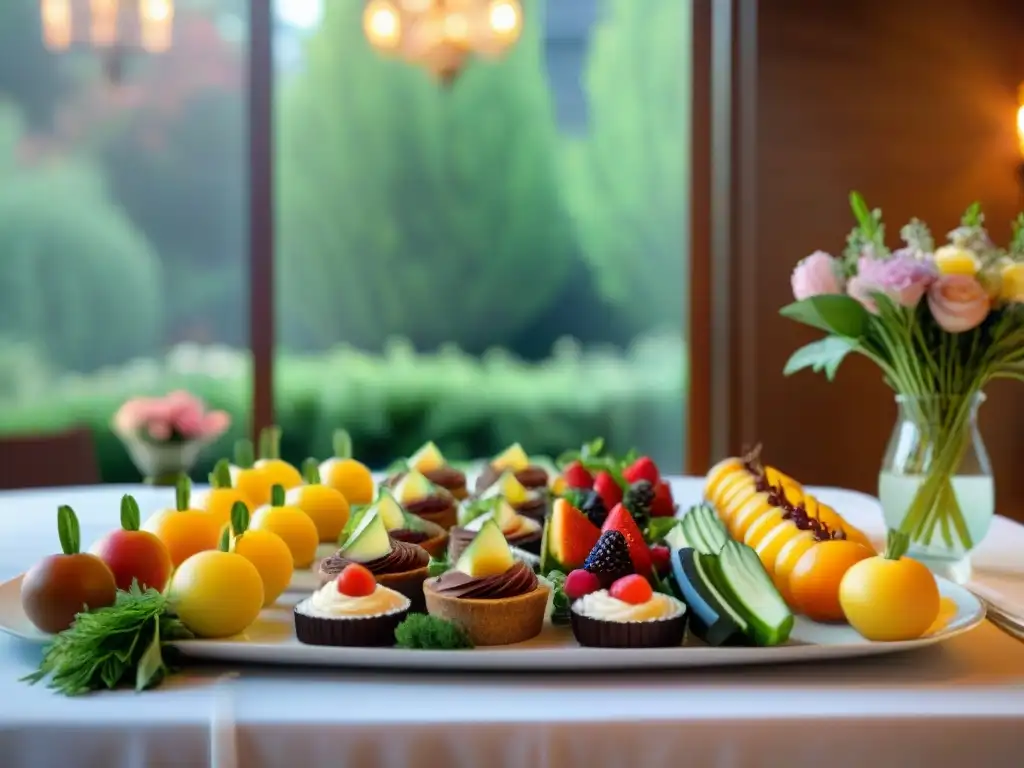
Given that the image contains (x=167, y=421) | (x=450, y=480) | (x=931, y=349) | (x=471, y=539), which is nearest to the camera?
(x=471, y=539)

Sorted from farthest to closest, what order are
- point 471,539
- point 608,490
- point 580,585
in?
point 608,490 < point 471,539 < point 580,585

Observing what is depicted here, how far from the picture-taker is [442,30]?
386 cm

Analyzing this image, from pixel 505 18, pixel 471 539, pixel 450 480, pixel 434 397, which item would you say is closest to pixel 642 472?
pixel 450 480

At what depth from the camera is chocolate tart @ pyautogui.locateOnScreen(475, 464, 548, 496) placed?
1779mm

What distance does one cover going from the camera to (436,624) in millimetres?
1014

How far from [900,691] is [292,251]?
128 inches

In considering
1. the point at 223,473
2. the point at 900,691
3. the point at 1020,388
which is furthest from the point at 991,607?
the point at 1020,388

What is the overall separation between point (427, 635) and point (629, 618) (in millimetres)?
189

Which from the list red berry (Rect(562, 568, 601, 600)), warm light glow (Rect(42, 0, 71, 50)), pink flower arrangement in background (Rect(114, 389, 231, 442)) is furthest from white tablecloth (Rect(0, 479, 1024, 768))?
warm light glow (Rect(42, 0, 71, 50))

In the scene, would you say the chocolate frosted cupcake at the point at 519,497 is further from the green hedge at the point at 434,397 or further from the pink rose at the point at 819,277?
the green hedge at the point at 434,397

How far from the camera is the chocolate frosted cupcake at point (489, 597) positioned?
3.42 feet

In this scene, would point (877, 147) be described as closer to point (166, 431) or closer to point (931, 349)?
point (931, 349)

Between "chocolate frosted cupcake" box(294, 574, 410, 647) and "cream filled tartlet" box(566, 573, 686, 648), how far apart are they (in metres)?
0.18

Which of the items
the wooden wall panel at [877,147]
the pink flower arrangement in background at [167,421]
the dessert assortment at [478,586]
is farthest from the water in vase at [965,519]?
the wooden wall panel at [877,147]
